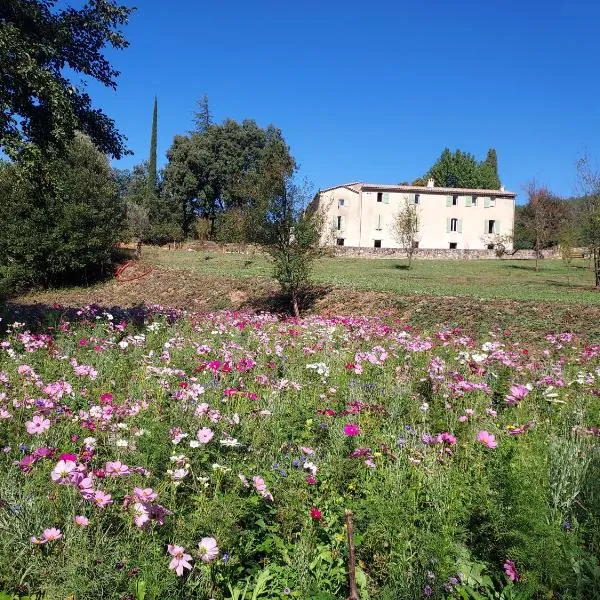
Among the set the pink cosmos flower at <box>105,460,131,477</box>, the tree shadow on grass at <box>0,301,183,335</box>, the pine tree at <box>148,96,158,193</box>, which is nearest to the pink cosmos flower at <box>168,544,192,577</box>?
the pink cosmos flower at <box>105,460,131,477</box>

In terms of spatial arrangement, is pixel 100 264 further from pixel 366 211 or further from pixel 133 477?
pixel 366 211

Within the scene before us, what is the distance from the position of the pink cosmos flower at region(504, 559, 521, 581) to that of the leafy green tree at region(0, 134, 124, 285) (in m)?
23.2

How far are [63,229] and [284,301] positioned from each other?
12576 mm

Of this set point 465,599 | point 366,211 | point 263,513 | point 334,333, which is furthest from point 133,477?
point 366,211

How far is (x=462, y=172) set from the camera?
6788cm

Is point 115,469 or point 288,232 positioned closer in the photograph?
point 115,469

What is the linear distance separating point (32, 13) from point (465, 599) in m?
8.93

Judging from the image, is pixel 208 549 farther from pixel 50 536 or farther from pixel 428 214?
pixel 428 214

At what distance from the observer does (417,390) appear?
503 centimetres

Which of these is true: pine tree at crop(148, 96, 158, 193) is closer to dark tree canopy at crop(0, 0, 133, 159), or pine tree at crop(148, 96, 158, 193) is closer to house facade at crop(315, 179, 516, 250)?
house facade at crop(315, 179, 516, 250)

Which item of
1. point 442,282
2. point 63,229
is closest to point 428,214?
point 442,282

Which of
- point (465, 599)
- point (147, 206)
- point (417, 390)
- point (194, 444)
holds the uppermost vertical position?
point (147, 206)

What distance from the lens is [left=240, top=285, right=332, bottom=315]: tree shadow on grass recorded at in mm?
16906

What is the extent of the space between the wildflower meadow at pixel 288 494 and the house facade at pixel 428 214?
4457 centimetres
